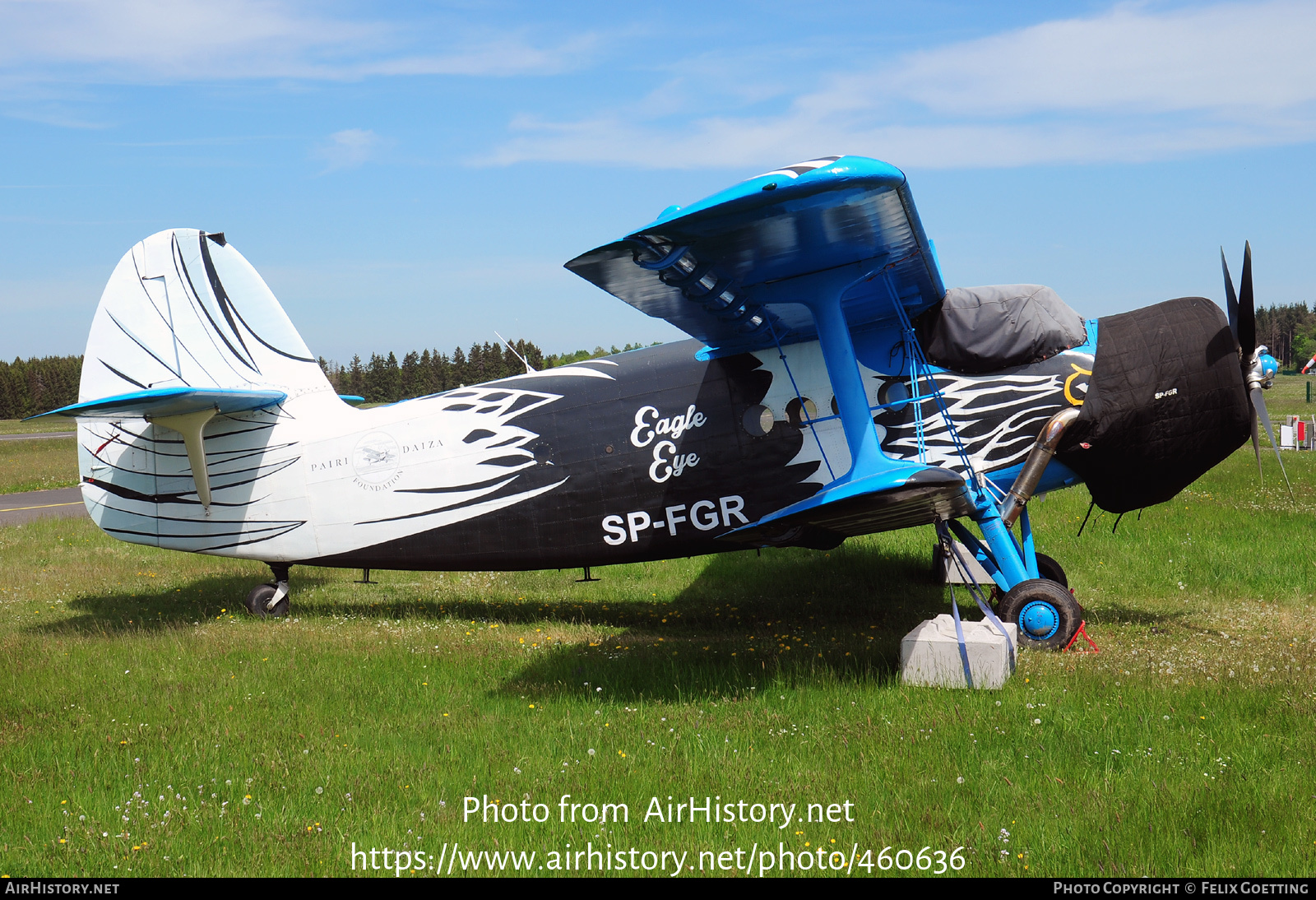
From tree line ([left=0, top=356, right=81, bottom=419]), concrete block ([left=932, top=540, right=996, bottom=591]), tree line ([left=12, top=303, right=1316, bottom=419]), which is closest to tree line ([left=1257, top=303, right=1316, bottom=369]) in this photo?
tree line ([left=12, top=303, right=1316, bottom=419])

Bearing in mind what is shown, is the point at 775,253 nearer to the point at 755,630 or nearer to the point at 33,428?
the point at 755,630

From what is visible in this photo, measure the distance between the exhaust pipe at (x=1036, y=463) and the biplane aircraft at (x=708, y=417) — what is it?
0.02m

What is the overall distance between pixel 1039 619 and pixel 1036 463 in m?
1.31

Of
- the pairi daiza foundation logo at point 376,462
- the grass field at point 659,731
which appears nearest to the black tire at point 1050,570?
the grass field at point 659,731

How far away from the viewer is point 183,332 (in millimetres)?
9555

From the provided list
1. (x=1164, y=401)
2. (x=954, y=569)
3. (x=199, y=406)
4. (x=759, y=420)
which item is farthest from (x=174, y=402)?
(x=1164, y=401)

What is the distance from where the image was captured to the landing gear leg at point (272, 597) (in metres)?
9.67

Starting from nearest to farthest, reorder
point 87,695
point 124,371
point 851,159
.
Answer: point 851,159
point 87,695
point 124,371

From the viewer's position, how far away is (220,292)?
9.70 meters

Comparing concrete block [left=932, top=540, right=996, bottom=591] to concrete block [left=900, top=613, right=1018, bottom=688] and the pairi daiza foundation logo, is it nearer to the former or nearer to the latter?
concrete block [left=900, top=613, right=1018, bottom=688]

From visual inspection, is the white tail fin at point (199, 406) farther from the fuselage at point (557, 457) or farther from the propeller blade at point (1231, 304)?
the propeller blade at point (1231, 304)
